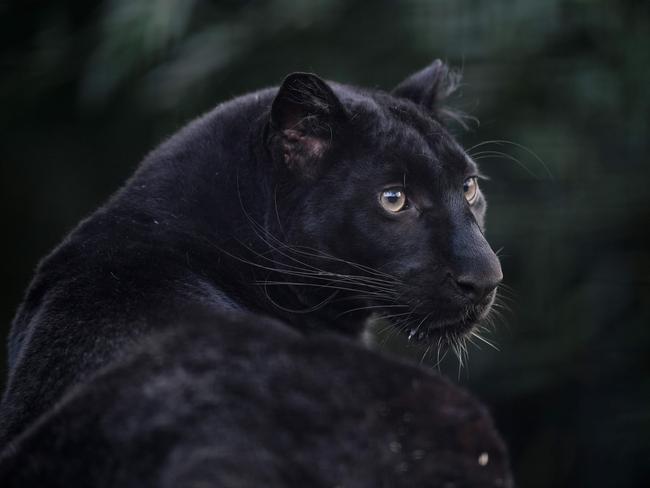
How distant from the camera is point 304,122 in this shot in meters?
2.61

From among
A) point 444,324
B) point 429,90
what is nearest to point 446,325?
point 444,324

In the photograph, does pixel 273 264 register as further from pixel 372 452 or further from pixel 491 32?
pixel 491 32

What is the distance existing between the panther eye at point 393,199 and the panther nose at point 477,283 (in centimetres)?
24

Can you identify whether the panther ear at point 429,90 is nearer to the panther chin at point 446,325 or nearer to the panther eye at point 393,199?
the panther eye at point 393,199

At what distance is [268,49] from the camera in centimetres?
566

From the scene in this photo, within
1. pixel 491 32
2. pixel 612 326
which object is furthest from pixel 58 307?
pixel 612 326

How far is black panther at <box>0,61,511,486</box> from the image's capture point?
1.57m

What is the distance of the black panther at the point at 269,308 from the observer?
157 cm

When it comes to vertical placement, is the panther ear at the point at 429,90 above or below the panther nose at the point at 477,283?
above

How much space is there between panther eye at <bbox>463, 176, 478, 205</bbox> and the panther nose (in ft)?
1.11

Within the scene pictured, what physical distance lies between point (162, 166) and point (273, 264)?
1.19ft

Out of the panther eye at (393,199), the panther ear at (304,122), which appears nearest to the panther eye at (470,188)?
the panther eye at (393,199)

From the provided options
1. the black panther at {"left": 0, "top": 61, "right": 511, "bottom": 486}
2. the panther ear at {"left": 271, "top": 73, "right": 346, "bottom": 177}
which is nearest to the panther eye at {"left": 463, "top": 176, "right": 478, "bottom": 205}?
the black panther at {"left": 0, "top": 61, "right": 511, "bottom": 486}

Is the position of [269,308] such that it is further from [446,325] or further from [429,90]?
[429,90]
